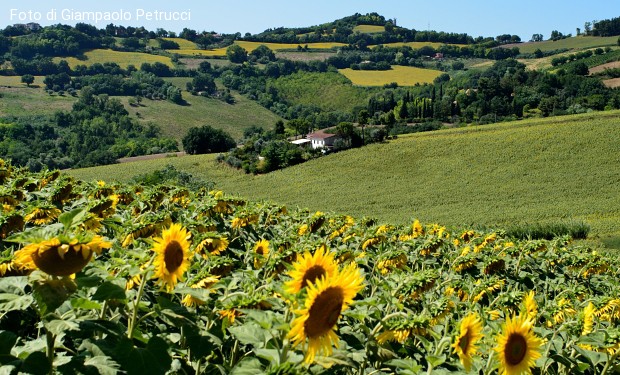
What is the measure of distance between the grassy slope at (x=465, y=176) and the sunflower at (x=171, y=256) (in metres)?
44.9

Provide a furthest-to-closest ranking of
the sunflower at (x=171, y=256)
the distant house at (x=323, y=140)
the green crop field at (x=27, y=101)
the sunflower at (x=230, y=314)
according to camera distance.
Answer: the green crop field at (x=27, y=101)
the distant house at (x=323, y=140)
the sunflower at (x=230, y=314)
the sunflower at (x=171, y=256)

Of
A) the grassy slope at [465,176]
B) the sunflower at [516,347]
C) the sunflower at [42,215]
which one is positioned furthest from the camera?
the grassy slope at [465,176]

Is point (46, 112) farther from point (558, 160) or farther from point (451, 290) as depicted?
point (451, 290)

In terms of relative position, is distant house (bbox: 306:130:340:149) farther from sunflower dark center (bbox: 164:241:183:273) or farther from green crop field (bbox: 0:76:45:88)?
green crop field (bbox: 0:76:45:88)

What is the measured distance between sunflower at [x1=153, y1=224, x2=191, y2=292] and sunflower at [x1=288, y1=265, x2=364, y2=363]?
684 millimetres

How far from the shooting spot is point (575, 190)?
55.3 metres

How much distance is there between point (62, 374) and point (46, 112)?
420ft

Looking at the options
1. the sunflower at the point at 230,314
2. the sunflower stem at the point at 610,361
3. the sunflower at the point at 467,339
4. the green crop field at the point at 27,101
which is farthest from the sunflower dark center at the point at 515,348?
the green crop field at the point at 27,101

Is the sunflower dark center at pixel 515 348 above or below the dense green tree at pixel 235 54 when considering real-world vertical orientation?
below

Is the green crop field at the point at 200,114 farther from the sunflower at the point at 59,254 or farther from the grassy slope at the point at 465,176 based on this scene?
the sunflower at the point at 59,254

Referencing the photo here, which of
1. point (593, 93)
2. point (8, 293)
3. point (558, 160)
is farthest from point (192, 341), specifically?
point (593, 93)

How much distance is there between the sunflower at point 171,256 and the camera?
94.6 inches

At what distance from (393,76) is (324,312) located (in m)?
180

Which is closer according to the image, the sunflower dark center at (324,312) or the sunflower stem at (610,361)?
the sunflower dark center at (324,312)
